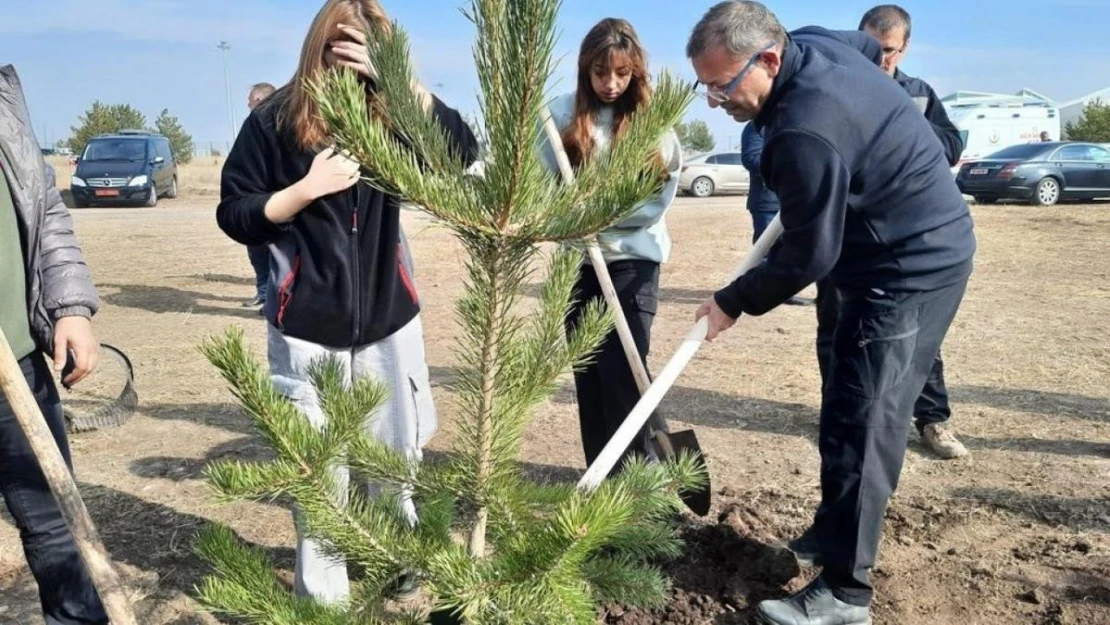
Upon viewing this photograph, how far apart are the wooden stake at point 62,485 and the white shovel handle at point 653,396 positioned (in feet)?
3.06

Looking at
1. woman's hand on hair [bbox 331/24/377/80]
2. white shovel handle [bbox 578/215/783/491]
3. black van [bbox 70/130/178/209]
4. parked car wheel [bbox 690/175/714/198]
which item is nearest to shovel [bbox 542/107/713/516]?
white shovel handle [bbox 578/215/783/491]

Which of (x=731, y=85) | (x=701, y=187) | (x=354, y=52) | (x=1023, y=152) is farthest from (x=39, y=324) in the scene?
(x=701, y=187)

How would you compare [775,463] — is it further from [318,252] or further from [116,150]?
[116,150]

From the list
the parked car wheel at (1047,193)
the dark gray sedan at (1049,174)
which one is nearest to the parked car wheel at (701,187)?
the dark gray sedan at (1049,174)

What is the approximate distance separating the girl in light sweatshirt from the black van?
1805cm

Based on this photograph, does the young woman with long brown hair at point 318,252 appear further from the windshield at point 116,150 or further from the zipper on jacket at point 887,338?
the windshield at point 116,150

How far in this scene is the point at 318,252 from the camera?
2.31 metres

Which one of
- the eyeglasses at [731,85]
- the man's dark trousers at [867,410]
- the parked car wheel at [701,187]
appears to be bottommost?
the parked car wheel at [701,187]

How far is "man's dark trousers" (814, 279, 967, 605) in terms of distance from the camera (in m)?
2.39

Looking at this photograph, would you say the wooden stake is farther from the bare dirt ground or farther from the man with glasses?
the man with glasses

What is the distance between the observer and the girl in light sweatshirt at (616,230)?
284cm

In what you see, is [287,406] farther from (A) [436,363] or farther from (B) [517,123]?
(A) [436,363]

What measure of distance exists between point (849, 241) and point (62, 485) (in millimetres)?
2020

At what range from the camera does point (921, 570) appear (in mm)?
2838
